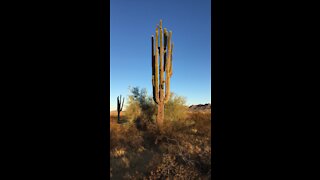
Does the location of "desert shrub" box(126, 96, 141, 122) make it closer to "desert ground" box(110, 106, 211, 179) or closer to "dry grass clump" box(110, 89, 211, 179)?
"dry grass clump" box(110, 89, 211, 179)

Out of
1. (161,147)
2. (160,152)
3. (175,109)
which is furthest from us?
(175,109)

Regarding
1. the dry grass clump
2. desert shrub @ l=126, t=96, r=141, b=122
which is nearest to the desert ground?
the dry grass clump

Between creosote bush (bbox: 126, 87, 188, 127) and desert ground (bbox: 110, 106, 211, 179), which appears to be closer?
desert ground (bbox: 110, 106, 211, 179)

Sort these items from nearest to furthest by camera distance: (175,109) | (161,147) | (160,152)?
1. (160,152)
2. (161,147)
3. (175,109)

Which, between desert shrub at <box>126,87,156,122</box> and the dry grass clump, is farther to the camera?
desert shrub at <box>126,87,156,122</box>

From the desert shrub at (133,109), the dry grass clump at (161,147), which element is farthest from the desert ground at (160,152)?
the desert shrub at (133,109)

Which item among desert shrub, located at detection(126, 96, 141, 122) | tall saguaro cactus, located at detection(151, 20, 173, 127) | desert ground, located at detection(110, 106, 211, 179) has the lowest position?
desert ground, located at detection(110, 106, 211, 179)

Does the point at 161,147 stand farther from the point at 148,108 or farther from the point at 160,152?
the point at 148,108

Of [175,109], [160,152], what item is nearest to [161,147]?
[160,152]

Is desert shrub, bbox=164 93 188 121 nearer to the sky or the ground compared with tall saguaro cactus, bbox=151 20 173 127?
nearer to the ground
